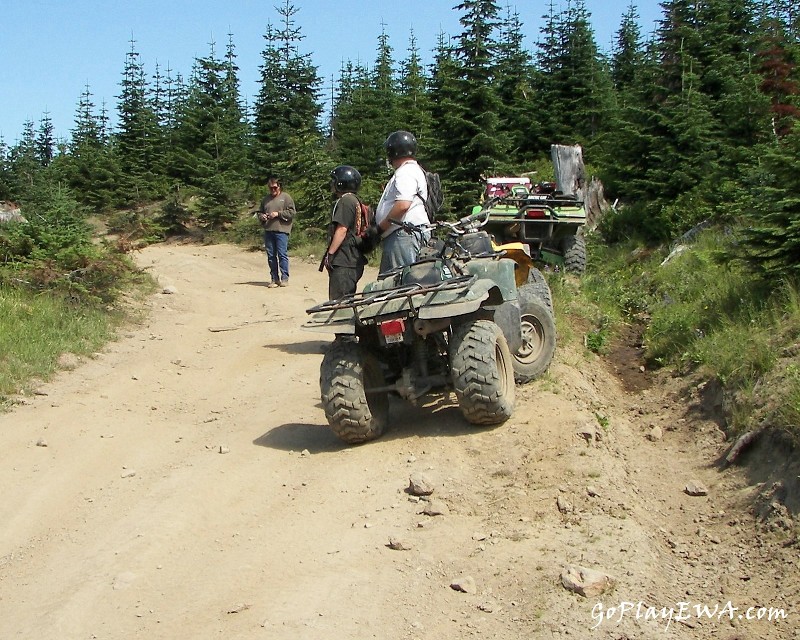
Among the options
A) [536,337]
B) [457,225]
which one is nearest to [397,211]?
[457,225]

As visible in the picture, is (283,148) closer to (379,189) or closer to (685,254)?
(379,189)

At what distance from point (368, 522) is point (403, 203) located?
112 inches

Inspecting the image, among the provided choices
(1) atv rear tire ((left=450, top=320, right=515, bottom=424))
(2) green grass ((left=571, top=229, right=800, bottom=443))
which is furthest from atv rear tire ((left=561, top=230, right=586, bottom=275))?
(1) atv rear tire ((left=450, top=320, right=515, bottom=424))

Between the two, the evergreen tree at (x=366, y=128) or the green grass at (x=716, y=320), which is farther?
the evergreen tree at (x=366, y=128)

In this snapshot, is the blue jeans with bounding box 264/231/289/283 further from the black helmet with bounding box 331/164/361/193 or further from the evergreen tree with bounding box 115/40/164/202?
the evergreen tree with bounding box 115/40/164/202

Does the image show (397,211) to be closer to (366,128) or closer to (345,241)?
(345,241)

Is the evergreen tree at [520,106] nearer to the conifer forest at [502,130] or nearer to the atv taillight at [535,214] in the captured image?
the conifer forest at [502,130]

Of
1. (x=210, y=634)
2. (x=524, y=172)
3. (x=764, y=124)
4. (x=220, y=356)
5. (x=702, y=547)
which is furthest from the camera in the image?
(x=524, y=172)

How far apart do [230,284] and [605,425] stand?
9887 millimetres

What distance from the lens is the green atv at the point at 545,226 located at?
13.0 meters

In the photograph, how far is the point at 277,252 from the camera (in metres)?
14.8

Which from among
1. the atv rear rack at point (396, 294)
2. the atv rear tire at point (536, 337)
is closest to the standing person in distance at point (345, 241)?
the atv rear tire at point (536, 337)

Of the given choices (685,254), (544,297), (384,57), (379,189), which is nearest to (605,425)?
(544,297)

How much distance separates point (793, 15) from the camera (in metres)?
27.3
